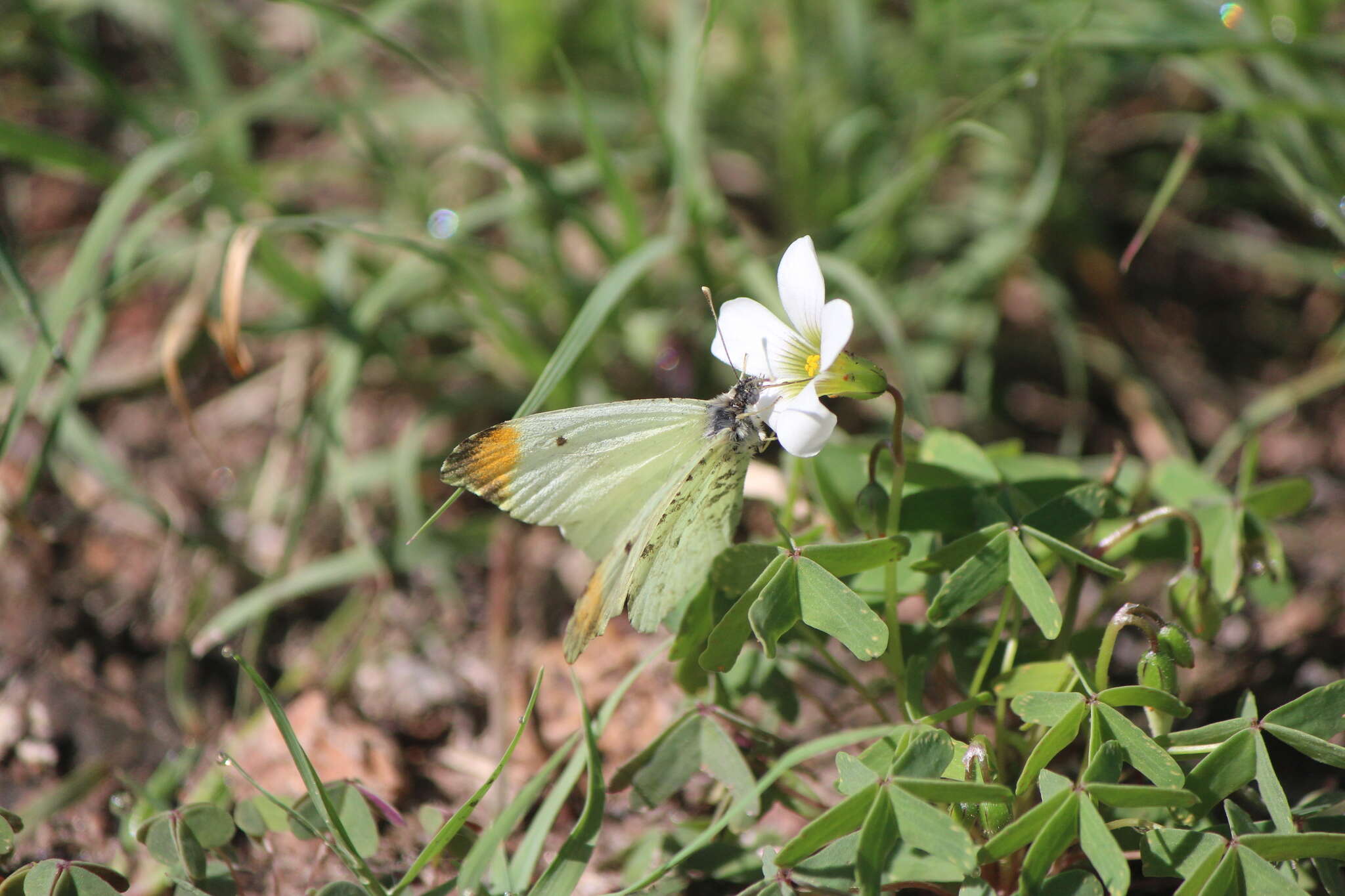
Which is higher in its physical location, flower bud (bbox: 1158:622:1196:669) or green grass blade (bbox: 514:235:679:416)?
green grass blade (bbox: 514:235:679:416)

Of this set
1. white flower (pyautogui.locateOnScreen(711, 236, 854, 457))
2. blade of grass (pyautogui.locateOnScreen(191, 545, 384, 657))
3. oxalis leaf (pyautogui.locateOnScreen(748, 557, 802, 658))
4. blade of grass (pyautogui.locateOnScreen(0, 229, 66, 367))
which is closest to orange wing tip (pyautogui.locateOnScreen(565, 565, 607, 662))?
oxalis leaf (pyautogui.locateOnScreen(748, 557, 802, 658))

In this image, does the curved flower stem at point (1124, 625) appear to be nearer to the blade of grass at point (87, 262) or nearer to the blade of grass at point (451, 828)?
the blade of grass at point (451, 828)

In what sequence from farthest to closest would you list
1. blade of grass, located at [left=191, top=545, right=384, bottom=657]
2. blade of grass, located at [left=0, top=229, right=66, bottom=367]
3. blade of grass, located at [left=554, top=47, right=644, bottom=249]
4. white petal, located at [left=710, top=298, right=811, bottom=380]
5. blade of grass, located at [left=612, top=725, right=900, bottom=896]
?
1. blade of grass, located at [left=191, top=545, right=384, bottom=657]
2. blade of grass, located at [left=554, top=47, right=644, bottom=249]
3. blade of grass, located at [left=0, top=229, right=66, bottom=367]
4. white petal, located at [left=710, top=298, right=811, bottom=380]
5. blade of grass, located at [left=612, top=725, right=900, bottom=896]

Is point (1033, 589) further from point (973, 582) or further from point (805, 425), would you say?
point (805, 425)

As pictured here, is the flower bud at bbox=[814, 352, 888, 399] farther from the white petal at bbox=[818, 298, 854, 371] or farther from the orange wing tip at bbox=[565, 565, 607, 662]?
the orange wing tip at bbox=[565, 565, 607, 662]

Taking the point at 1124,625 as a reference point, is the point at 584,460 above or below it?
above

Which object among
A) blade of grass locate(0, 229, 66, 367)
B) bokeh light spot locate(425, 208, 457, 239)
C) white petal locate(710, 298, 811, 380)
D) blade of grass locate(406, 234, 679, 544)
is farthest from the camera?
bokeh light spot locate(425, 208, 457, 239)

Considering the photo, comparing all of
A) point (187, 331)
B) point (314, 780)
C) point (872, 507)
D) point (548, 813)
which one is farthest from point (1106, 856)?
point (187, 331)
